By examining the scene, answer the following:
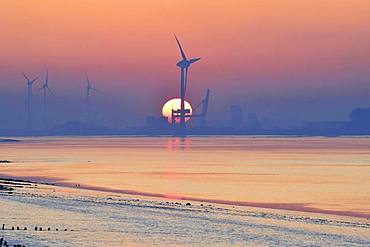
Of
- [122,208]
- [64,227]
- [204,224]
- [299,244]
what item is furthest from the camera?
[122,208]

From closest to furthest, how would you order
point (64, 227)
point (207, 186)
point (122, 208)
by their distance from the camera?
point (64, 227) < point (122, 208) < point (207, 186)

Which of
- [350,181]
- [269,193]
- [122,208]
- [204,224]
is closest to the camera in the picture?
[204,224]

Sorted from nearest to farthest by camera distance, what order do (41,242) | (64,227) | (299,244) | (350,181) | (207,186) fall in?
1. (41,242)
2. (299,244)
3. (64,227)
4. (207,186)
5. (350,181)

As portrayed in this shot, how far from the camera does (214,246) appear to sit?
115 ft

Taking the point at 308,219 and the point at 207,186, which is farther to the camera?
the point at 207,186

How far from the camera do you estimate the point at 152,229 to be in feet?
133

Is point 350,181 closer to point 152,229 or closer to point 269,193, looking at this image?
point 269,193

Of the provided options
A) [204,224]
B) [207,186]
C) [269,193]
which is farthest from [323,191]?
[204,224]

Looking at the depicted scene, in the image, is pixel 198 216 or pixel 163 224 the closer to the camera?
pixel 163 224

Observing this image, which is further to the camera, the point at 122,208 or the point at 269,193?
the point at 269,193

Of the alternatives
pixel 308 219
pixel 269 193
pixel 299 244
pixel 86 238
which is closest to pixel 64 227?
pixel 86 238

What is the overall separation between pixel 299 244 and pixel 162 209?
18.6 m

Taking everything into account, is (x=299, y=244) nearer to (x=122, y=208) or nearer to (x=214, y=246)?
(x=214, y=246)

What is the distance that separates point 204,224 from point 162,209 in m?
10.1
